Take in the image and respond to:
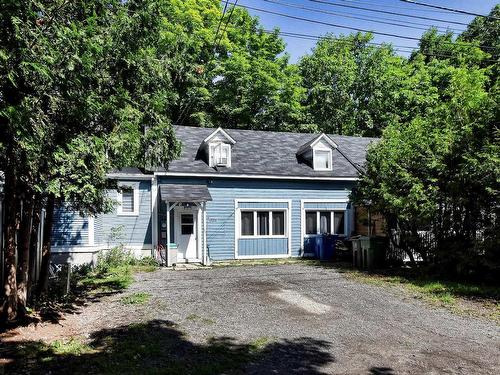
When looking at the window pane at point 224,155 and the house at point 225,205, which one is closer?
the house at point 225,205

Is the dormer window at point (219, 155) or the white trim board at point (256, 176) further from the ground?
the dormer window at point (219, 155)

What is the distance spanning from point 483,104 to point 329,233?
9118mm

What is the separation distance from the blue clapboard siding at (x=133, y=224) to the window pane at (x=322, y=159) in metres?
7.76

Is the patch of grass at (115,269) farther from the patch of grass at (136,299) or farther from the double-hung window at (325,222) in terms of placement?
the double-hung window at (325,222)

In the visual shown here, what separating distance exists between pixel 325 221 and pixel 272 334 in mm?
12603

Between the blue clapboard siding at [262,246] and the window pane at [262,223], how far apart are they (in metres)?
0.32

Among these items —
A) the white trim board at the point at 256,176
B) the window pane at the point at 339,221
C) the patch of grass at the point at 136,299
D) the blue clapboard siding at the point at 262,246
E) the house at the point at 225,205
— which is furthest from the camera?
the window pane at the point at 339,221

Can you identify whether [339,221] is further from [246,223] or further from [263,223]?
[246,223]

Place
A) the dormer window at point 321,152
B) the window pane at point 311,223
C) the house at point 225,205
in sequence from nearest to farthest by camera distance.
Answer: the house at point 225,205 → the window pane at point 311,223 → the dormer window at point 321,152

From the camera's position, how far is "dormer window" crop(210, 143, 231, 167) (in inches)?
698

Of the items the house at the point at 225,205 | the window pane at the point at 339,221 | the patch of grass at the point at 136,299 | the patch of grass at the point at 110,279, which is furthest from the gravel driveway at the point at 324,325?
the window pane at the point at 339,221

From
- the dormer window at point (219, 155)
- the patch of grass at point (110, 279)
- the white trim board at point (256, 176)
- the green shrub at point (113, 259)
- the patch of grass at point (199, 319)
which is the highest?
the dormer window at point (219, 155)

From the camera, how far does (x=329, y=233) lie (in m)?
18.9

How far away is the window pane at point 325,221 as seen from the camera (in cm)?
1898
